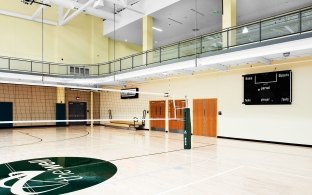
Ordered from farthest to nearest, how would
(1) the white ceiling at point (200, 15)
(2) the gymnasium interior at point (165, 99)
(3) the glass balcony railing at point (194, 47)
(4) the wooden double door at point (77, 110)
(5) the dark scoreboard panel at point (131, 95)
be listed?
(4) the wooden double door at point (77, 110), (5) the dark scoreboard panel at point (131, 95), (1) the white ceiling at point (200, 15), (3) the glass balcony railing at point (194, 47), (2) the gymnasium interior at point (165, 99)

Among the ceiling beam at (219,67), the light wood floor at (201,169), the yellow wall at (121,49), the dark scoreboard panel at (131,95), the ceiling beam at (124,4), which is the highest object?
the ceiling beam at (124,4)

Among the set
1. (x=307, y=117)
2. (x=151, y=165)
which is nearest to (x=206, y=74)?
(x=307, y=117)

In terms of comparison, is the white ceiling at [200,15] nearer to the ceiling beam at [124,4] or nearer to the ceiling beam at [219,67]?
the ceiling beam at [124,4]

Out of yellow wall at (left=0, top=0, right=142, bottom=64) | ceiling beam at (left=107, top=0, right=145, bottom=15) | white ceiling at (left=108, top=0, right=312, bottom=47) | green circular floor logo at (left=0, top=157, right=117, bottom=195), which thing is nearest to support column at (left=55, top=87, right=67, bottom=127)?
yellow wall at (left=0, top=0, right=142, bottom=64)

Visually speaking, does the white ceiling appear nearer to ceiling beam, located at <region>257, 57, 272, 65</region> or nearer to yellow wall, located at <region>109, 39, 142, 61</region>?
yellow wall, located at <region>109, 39, 142, 61</region>

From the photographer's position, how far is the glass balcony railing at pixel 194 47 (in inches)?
343

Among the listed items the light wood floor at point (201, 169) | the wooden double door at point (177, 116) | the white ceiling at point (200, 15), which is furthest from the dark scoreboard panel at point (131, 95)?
the light wood floor at point (201, 169)

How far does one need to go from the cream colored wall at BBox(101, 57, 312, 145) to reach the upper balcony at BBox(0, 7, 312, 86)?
127 cm

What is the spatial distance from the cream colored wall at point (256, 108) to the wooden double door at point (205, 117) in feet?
1.00

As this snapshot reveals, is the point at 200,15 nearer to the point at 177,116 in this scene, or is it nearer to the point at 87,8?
the point at 177,116

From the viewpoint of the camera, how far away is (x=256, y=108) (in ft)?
34.6

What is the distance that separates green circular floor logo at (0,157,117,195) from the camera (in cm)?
432

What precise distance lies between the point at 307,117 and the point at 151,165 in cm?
659

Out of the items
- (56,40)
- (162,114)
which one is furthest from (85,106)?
(162,114)
